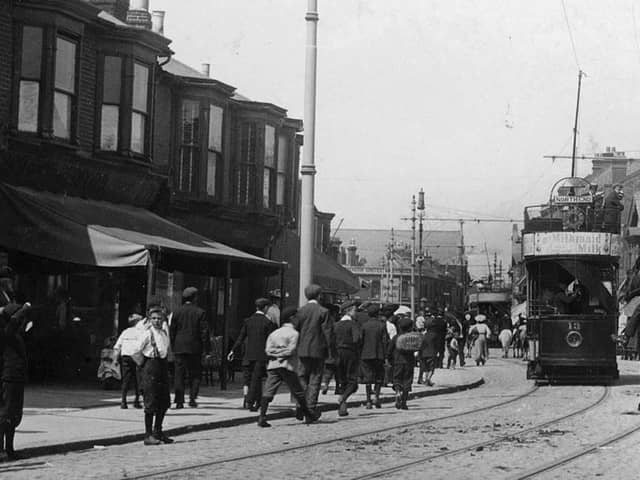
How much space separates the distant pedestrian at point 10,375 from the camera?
36.6ft

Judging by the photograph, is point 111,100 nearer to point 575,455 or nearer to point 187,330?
point 187,330

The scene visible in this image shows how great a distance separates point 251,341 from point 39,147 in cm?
674

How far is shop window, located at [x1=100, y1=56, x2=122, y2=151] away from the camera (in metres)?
23.8

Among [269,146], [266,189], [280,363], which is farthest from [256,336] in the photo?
[269,146]

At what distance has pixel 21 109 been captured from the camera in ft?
69.1

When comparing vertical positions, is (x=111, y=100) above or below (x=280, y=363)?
above

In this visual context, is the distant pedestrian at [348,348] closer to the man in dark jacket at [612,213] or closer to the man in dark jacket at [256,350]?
the man in dark jacket at [256,350]

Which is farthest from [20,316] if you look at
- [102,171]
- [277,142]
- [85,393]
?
[277,142]

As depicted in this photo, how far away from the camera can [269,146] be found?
1294 inches

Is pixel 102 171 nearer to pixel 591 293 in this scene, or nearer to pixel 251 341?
pixel 251 341

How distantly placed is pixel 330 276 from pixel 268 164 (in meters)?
3.98

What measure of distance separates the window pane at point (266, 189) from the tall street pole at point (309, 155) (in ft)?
46.6

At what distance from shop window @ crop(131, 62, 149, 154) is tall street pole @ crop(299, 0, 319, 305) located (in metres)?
6.84

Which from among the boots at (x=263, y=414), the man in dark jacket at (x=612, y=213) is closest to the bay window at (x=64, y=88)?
the boots at (x=263, y=414)
